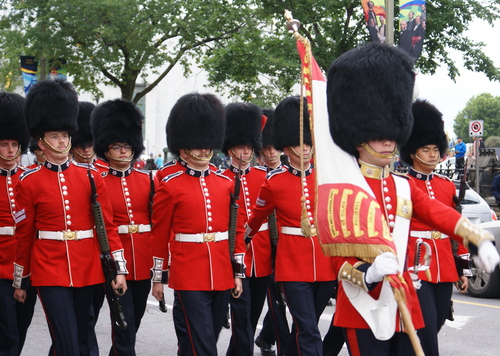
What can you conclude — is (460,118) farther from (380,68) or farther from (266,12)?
(380,68)

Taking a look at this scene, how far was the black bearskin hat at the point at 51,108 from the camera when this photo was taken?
18.7 feet

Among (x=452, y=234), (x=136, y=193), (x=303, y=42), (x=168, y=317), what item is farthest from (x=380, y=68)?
(x=168, y=317)

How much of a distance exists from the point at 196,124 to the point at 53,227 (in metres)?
1.27

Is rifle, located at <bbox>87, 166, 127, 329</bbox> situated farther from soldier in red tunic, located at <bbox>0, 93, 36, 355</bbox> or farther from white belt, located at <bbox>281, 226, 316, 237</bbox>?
white belt, located at <bbox>281, 226, 316, 237</bbox>

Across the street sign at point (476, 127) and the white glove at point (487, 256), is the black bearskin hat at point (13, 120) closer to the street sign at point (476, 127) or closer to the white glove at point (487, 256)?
the white glove at point (487, 256)

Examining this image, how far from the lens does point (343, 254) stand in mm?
3936

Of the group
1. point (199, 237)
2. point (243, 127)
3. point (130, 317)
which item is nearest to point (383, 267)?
point (199, 237)

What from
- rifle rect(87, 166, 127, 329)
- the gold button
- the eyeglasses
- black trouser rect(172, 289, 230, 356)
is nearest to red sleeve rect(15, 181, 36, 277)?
rifle rect(87, 166, 127, 329)

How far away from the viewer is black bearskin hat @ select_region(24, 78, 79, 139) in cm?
570

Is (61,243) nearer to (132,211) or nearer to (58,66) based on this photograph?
(132,211)

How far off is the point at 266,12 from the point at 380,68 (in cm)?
1565

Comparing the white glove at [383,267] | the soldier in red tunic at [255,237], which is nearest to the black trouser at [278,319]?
the soldier in red tunic at [255,237]

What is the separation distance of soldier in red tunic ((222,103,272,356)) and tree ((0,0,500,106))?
10993mm

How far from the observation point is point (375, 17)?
1352 cm
